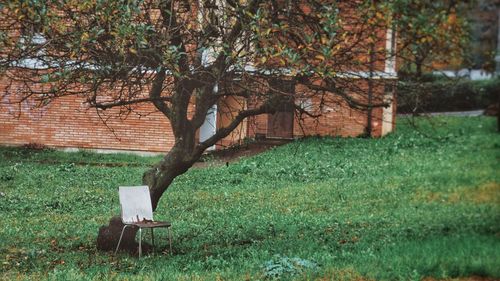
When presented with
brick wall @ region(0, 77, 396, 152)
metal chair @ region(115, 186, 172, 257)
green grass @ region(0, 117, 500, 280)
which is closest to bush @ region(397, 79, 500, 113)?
green grass @ region(0, 117, 500, 280)

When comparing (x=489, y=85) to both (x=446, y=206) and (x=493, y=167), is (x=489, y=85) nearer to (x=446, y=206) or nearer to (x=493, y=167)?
(x=493, y=167)

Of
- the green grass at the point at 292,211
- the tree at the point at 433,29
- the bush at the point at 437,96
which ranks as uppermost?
the tree at the point at 433,29

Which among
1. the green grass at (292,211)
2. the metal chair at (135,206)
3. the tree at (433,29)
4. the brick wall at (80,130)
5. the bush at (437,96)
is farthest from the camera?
the brick wall at (80,130)

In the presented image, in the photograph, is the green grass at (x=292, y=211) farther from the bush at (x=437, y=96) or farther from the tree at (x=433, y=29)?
the tree at (x=433, y=29)

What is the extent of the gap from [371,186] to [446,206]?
4.49 meters

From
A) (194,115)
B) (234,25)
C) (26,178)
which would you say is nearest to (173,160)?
(194,115)

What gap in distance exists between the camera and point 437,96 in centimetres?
1070

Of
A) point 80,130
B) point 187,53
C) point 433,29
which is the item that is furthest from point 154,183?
point 80,130

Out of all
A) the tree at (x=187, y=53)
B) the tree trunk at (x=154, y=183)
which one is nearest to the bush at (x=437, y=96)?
the tree at (x=187, y=53)

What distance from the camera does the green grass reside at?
8094 millimetres

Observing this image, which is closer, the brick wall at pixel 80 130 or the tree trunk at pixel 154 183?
the tree trunk at pixel 154 183

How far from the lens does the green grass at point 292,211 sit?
8.09m

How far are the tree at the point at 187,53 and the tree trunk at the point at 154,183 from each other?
0.02 meters

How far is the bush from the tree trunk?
2701mm
